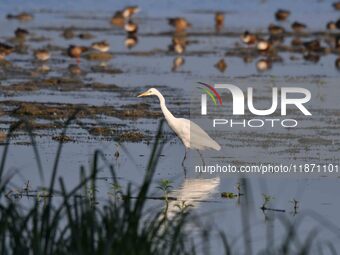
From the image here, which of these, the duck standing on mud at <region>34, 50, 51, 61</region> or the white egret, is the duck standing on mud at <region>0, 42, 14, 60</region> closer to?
the duck standing on mud at <region>34, 50, 51, 61</region>

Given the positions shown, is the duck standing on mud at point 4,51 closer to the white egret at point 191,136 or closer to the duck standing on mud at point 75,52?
the duck standing on mud at point 75,52

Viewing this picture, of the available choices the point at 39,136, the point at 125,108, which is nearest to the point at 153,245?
the point at 39,136

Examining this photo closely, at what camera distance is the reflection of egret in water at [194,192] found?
981 centimetres

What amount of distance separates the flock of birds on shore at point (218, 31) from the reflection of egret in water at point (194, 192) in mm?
9864

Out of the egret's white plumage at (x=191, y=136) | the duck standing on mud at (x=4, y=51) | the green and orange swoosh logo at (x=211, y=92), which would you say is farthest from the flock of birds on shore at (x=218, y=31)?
the egret's white plumage at (x=191, y=136)

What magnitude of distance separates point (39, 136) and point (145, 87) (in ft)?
16.6

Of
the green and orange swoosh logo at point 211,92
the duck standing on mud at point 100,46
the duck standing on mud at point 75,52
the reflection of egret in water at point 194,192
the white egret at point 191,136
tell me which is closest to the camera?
the reflection of egret in water at point 194,192

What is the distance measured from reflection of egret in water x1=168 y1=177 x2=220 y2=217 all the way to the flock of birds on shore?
32.4 feet

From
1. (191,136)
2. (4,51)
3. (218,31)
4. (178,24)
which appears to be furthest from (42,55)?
(191,136)

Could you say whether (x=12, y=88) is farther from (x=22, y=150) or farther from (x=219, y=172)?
(x=219, y=172)

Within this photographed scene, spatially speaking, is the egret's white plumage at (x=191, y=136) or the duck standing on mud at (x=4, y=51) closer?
the egret's white plumage at (x=191, y=136)

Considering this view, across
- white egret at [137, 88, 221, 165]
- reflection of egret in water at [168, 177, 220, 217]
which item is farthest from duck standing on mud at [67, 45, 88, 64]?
reflection of egret in water at [168, 177, 220, 217]

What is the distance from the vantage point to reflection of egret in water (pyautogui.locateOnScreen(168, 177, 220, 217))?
981 centimetres

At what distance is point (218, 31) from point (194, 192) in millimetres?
19481
